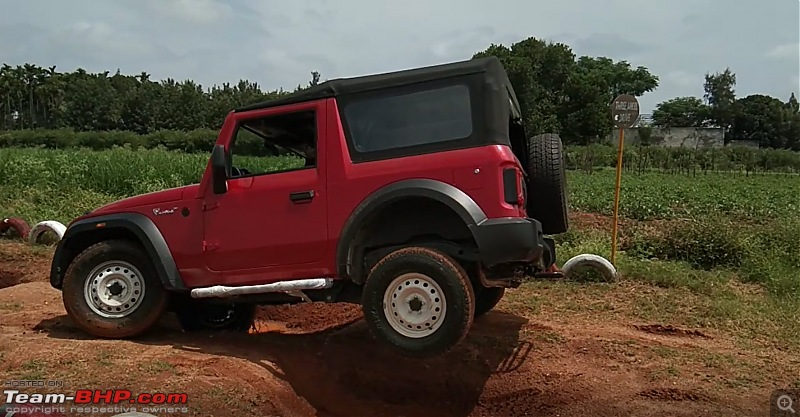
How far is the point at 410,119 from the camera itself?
4949 millimetres

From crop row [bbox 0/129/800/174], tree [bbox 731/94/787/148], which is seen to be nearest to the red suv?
crop row [bbox 0/129/800/174]

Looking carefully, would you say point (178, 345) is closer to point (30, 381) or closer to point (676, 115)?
point (30, 381)

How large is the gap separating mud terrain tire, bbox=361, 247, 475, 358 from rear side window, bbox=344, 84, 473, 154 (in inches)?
32.0

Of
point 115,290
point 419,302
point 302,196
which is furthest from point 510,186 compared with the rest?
point 115,290

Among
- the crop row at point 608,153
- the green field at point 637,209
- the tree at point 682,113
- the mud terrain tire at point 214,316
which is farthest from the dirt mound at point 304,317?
the tree at point 682,113

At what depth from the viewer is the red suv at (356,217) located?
4.63 metres

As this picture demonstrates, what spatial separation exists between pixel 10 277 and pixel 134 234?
15.1 feet

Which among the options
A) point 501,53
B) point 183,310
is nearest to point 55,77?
point 501,53

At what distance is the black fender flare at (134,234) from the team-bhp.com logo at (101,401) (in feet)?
4.41

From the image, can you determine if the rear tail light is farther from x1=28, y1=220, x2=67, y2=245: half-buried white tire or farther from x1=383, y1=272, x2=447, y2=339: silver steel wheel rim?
x1=28, y1=220, x2=67, y2=245: half-buried white tire

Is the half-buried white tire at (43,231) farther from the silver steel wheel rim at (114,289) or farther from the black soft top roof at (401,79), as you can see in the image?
the black soft top roof at (401,79)

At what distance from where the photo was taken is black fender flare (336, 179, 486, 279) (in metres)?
4.61
